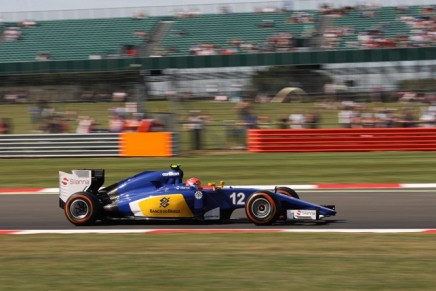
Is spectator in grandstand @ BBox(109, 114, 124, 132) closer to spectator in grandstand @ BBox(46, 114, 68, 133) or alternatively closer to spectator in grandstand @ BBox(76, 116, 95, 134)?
spectator in grandstand @ BBox(76, 116, 95, 134)

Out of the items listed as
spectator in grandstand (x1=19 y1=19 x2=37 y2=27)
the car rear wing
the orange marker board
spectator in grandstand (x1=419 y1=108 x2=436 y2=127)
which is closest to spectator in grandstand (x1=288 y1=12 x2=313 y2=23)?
spectator in grandstand (x1=19 y1=19 x2=37 y2=27)

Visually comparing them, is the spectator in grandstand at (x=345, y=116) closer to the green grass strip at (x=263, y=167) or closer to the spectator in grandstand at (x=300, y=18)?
the green grass strip at (x=263, y=167)

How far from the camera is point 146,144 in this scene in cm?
2002

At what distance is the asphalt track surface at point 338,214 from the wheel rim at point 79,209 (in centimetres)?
16

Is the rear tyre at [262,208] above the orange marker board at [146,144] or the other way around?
the other way around

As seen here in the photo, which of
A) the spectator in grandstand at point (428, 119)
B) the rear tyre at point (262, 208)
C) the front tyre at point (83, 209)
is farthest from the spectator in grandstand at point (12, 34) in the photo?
the rear tyre at point (262, 208)

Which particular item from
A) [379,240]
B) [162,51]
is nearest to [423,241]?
[379,240]

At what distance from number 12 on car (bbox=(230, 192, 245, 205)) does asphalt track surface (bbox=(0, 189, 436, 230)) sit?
303 mm

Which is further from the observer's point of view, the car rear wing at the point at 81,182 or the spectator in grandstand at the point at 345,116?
the spectator in grandstand at the point at 345,116

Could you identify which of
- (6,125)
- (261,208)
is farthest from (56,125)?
(261,208)

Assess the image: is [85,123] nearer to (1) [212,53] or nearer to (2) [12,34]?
(1) [212,53]

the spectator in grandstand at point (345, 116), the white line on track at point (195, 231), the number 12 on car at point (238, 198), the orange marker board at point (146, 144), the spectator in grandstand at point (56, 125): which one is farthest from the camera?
the spectator in grandstand at point (56, 125)

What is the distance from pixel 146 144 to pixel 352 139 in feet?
17.0

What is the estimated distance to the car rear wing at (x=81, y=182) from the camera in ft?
32.6
